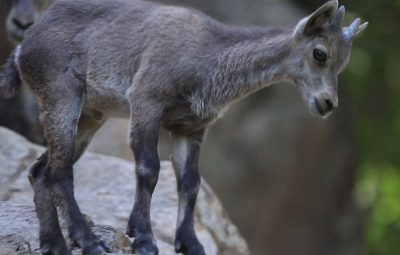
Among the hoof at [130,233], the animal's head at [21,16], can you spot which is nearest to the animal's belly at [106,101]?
the hoof at [130,233]

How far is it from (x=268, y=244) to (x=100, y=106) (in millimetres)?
8700

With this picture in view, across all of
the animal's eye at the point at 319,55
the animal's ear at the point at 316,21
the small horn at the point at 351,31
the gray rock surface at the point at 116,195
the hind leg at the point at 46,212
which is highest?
the animal's ear at the point at 316,21

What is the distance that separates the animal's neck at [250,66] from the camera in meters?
8.41

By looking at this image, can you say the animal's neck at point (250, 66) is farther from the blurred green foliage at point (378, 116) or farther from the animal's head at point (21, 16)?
the blurred green foliage at point (378, 116)

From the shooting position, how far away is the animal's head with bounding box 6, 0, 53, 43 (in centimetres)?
1248

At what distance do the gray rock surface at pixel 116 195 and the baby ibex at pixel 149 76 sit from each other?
5.50ft

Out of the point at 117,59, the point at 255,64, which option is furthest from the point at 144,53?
the point at 255,64

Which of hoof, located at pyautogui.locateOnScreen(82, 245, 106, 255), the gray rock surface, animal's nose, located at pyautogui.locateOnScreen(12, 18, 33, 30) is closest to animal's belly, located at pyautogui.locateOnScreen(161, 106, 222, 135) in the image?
hoof, located at pyautogui.locateOnScreen(82, 245, 106, 255)

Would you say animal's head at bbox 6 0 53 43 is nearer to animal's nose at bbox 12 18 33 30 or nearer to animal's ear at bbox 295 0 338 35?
animal's nose at bbox 12 18 33 30

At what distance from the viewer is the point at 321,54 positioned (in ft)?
27.1

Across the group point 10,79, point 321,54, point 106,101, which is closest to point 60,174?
point 106,101

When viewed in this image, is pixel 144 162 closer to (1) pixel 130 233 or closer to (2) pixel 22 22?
(1) pixel 130 233

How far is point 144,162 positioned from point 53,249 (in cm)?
88

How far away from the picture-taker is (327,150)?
16.8m
